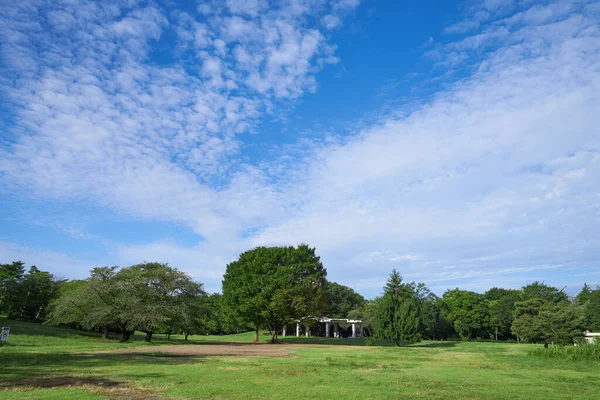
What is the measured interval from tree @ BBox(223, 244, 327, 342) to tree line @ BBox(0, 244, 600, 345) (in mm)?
136

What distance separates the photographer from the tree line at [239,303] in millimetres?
42312

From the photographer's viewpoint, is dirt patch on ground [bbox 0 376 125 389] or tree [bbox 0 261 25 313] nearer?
dirt patch on ground [bbox 0 376 125 389]

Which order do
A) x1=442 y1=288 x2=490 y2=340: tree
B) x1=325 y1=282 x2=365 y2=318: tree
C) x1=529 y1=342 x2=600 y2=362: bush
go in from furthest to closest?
x1=325 y1=282 x2=365 y2=318: tree → x1=442 y1=288 x2=490 y2=340: tree → x1=529 y1=342 x2=600 y2=362: bush

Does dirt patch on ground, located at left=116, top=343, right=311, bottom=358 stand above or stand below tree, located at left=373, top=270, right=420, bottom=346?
below

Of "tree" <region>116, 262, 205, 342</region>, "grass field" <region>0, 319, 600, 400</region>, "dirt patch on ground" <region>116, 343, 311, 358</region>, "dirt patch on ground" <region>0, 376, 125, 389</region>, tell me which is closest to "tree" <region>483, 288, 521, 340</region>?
"dirt patch on ground" <region>116, 343, 311, 358</region>

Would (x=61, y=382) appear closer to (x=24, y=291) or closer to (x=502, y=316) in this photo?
(x=24, y=291)

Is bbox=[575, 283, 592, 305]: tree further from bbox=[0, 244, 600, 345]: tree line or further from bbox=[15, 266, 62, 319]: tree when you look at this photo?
bbox=[15, 266, 62, 319]: tree

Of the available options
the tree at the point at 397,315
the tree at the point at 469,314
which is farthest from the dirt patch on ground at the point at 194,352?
the tree at the point at 469,314

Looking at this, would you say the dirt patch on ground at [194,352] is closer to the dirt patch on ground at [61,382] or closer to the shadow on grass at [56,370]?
the shadow on grass at [56,370]

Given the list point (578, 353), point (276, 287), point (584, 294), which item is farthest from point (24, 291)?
point (584, 294)

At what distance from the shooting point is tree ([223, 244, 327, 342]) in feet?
178

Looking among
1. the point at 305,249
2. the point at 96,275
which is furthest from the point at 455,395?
the point at 305,249

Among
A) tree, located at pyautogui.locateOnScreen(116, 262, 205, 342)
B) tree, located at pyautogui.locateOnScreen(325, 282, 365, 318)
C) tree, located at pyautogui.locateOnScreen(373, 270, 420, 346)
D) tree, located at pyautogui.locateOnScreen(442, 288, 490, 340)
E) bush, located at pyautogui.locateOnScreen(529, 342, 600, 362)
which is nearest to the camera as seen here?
bush, located at pyautogui.locateOnScreen(529, 342, 600, 362)

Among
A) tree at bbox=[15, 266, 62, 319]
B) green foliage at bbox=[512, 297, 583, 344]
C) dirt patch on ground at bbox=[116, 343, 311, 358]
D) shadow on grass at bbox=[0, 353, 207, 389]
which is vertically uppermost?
tree at bbox=[15, 266, 62, 319]
